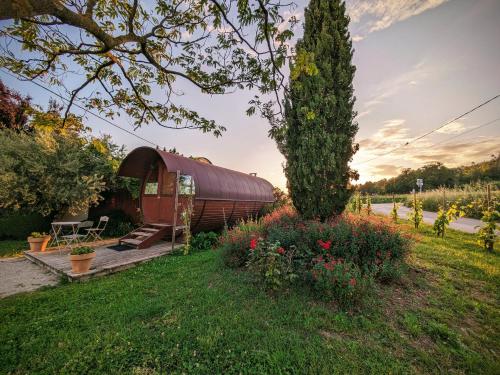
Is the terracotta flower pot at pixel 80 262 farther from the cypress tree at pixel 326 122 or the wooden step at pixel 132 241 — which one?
the cypress tree at pixel 326 122

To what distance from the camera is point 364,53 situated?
6156mm

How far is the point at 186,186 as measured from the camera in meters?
8.33

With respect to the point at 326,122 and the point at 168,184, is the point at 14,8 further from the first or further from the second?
the point at 168,184

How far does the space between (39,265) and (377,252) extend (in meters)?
9.64

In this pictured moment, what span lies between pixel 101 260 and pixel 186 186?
365cm

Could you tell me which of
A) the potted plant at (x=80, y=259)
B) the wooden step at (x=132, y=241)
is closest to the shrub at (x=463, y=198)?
the wooden step at (x=132, y=241)

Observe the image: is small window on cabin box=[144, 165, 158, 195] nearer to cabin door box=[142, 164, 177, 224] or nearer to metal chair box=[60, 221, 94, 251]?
cabin door box=[142, 164, 177, 224]

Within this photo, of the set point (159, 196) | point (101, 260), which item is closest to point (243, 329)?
point (101, 260)

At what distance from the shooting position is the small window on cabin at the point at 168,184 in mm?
9336

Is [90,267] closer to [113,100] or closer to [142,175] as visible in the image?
[113,100]

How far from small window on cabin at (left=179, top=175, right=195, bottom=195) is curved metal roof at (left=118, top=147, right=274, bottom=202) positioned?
0.20m

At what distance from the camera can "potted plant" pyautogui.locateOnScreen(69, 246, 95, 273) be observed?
16.5ft

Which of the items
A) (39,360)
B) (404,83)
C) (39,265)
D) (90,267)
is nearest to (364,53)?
(404,83)

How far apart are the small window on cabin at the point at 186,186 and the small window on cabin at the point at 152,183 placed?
2.42 m
